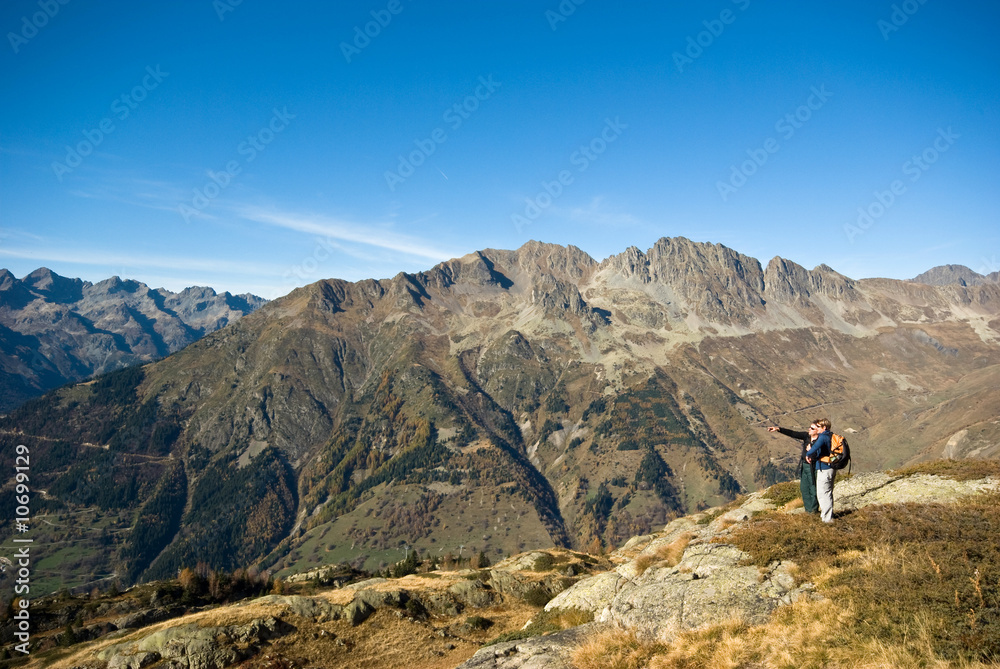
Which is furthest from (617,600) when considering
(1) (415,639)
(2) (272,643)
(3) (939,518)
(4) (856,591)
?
(2) (272,643)

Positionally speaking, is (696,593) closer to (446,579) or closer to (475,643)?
(475,643)

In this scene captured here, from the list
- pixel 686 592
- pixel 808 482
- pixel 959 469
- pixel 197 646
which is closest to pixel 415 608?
pixel 197 646

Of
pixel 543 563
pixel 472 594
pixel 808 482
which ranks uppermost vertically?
pixel 808 482

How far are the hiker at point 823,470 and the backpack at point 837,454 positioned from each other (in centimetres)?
8

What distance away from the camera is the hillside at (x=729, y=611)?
43.1ft

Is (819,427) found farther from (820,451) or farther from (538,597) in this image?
(538,597)

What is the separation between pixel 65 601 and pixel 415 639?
2899 inches

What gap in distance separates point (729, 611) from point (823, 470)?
8.79 meters

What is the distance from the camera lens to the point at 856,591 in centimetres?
1528

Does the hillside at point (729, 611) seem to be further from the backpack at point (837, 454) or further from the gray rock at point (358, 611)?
the backpack at point (837, 454)

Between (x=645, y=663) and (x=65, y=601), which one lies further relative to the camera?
(x=65, y=601)

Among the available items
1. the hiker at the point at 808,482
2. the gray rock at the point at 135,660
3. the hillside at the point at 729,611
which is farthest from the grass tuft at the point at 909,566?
the gray rock at the point at 135,660

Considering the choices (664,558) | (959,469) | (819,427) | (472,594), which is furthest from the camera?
(472,594)

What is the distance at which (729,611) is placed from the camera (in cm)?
1723
